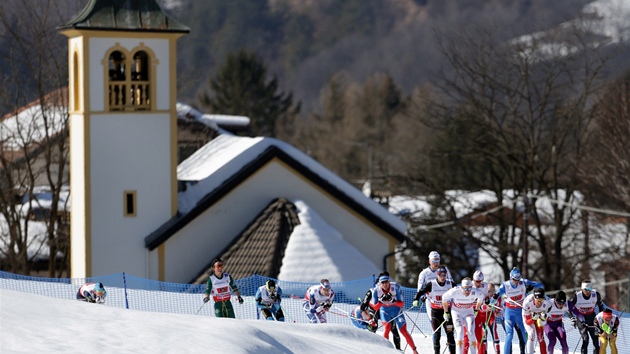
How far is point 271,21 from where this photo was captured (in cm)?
16950

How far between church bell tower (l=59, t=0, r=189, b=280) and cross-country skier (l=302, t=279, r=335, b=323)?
43.5 feet

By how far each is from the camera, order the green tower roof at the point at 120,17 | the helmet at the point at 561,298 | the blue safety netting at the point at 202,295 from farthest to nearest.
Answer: the green tower roof at the point at 120,17 → the blue safety netting at the point at 202,295 → the helmet at the point at 561,298

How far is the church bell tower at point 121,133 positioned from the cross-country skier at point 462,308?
16297 mm

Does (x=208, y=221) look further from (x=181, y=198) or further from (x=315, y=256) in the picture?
(x=315, y=256)

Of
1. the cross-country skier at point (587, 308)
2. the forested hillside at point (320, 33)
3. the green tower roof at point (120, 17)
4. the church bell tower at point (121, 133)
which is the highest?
the forested hillside at point (320, 33)

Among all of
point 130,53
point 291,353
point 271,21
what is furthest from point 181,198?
point 271,21

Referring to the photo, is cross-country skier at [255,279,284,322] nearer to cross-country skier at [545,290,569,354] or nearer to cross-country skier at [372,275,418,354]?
cross-country skier at [372,275,418,354]

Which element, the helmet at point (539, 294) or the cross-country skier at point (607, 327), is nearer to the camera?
the helmet at point (539, 294)

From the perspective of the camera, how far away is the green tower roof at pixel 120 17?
3928 cm

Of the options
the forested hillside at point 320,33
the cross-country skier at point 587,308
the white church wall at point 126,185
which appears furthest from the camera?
the forested hillside at point 320,33

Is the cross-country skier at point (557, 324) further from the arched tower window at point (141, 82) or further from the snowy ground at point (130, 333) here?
the arched tower window at point (141, 82)

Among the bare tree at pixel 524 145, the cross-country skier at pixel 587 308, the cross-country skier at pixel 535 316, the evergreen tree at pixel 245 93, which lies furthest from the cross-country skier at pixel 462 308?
the evergreen tree at pixel 245 93

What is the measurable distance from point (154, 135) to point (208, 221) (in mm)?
2874

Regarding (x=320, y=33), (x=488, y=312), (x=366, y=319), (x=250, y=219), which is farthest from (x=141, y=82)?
(x=320, y=33)
